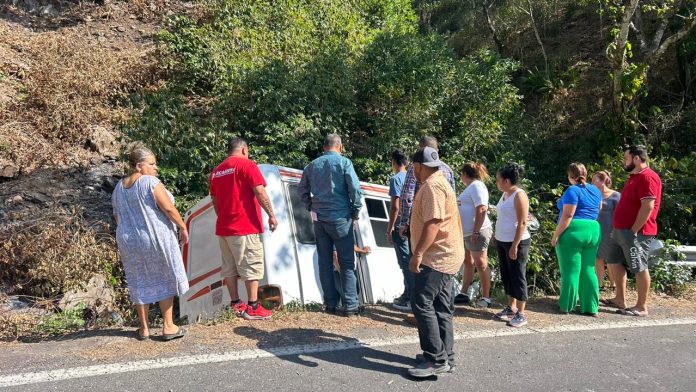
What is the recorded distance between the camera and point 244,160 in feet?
18.3

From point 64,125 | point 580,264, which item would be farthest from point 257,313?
point 64,125

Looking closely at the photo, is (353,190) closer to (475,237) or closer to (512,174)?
(475,237)

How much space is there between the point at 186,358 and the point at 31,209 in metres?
6.56

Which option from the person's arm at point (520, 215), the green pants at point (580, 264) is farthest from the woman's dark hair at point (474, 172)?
the green pants at point (580, 264)

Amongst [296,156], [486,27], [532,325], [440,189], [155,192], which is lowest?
[532,325]

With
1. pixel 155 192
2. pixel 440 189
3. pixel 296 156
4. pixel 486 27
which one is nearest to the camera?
pixel 440 189

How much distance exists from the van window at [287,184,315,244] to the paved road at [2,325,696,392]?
182cm

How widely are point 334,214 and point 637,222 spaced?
3.30 m

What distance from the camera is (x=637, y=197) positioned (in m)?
6.14

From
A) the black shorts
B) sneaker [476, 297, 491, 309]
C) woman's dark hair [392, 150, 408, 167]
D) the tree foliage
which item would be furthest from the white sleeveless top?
the tree foliage

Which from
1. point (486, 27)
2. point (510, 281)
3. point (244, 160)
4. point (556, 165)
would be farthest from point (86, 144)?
point (486, 27)

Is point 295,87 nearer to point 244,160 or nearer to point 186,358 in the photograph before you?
point 244,160

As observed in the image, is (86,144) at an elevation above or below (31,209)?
above

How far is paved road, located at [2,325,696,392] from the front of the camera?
157 inches
